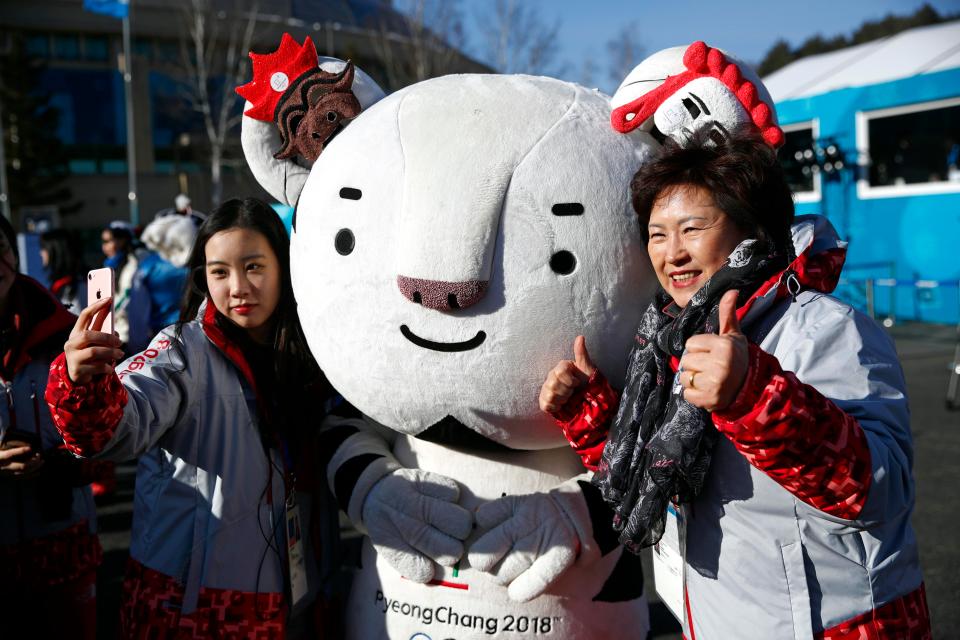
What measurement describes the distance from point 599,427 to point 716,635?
548 mm

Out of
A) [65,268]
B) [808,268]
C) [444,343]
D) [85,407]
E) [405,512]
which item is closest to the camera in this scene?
[808,268]

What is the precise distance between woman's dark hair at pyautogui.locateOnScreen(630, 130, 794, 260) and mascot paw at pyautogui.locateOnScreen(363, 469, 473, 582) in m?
1.04

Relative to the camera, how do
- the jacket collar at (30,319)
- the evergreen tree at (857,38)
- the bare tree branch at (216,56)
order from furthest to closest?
the evergreen tree at (857,38), the bare tree branch at (216,56), the jacket collar at (30,319)

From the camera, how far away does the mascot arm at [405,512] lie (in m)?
2.16

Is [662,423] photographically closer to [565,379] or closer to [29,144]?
[565,379]

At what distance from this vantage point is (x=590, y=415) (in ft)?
6.51

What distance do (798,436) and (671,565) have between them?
2.64ft

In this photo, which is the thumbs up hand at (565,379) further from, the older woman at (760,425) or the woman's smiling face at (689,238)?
the woman's smiling face at (689,238)

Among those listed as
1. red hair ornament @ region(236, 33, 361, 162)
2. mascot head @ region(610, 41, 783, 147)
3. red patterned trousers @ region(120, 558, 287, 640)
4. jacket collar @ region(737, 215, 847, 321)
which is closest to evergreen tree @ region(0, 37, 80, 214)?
red hair ornament @ region(236, 33, 361, 162)

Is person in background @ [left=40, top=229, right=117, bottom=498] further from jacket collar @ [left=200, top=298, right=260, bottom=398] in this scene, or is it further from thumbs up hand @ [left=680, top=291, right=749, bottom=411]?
thumbs up hand @ [left=680, top=291, right=749, bottom=411]

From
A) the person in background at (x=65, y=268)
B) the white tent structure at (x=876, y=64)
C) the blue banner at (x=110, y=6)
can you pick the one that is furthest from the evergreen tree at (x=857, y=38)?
the person in background at (x=65, y=268)

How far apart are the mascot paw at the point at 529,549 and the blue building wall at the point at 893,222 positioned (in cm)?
1014

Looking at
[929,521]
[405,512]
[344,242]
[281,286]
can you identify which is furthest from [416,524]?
[929,521]

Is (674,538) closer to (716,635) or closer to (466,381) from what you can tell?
(716,635)
